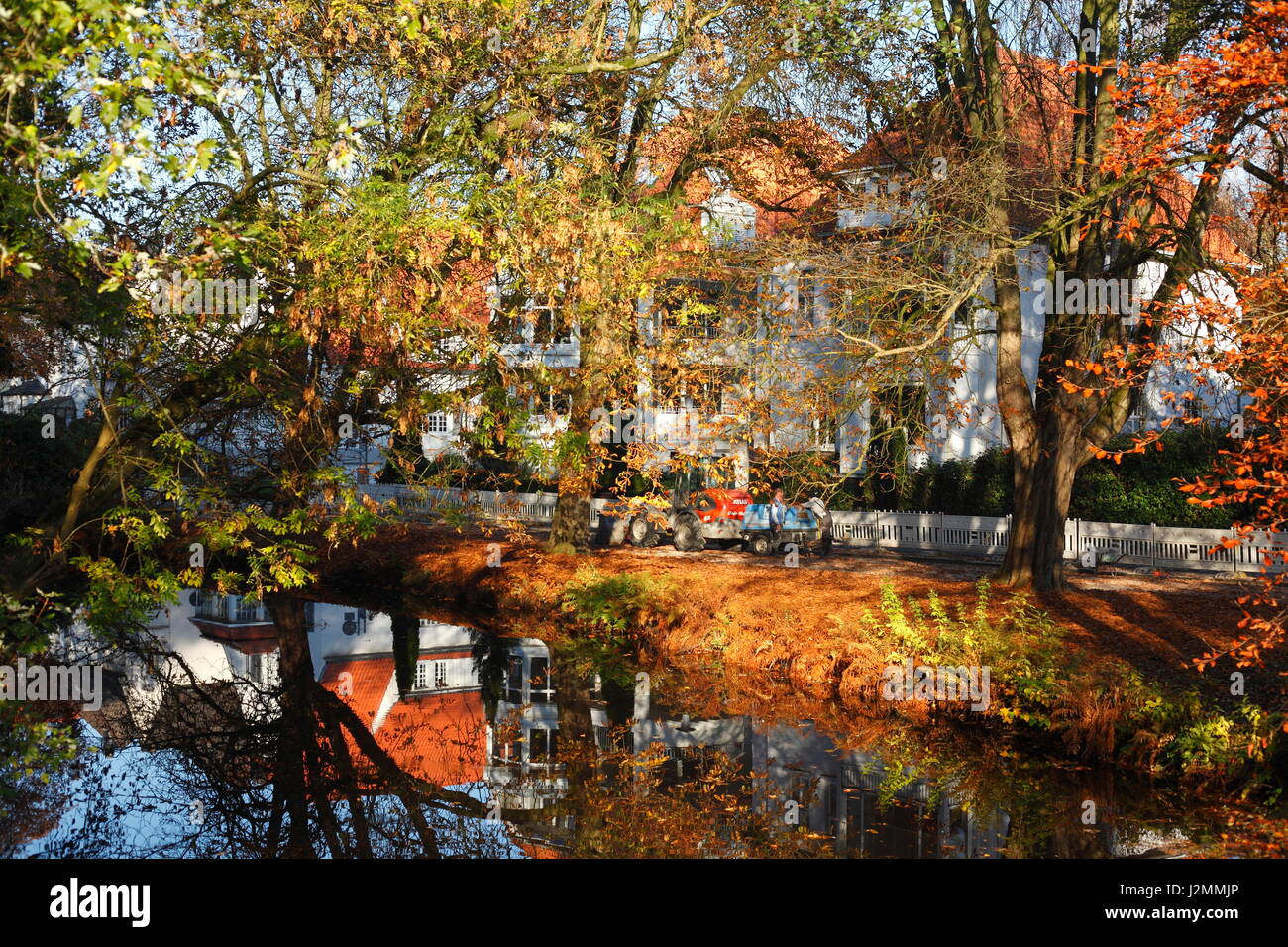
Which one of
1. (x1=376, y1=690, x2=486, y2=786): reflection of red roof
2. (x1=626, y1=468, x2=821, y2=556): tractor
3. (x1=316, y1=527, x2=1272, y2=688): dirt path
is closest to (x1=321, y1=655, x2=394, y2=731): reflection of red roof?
(x1=376, y1=690, x2=486, y2=786): reflection of red roof

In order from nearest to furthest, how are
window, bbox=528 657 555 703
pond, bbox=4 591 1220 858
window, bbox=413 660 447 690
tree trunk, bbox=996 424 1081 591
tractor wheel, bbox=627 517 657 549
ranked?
pond, bbox=4 591 1220 858
window, bbox=528 657 555 703
tree trunk, bbox=996 424 1081 591
window, bbox=413 660 447 690
tractor wheel, bbox=627 517 657 549

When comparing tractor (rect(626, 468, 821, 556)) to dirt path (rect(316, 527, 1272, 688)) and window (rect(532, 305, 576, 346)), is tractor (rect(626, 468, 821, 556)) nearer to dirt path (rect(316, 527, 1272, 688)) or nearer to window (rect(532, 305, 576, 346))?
dirt path (rect(316, 527, 1272, 688))

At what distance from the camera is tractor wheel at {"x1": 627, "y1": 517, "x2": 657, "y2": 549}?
27516 millimetres

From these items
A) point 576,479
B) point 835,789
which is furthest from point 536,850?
point 576,479

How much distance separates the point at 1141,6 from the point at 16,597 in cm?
1694

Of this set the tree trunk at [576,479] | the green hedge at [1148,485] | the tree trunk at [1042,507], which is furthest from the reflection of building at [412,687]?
the green hedge at [1148,485]

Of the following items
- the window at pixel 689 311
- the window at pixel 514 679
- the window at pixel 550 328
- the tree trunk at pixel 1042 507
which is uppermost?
the window at pixel 689 311

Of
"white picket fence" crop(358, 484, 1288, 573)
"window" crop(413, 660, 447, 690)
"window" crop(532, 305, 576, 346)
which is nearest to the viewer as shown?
"window" crop(532, 305, 576, 346)

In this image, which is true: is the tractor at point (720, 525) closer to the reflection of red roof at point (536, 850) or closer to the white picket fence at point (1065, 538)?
the white picket fence at point (1065, 538)

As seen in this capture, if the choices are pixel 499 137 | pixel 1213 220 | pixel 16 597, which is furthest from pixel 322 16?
pixel 1213 220

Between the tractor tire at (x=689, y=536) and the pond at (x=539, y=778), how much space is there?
26.5 feet

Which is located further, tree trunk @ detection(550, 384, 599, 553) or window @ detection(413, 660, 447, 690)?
window @ detection(413, 660, 447, 690)

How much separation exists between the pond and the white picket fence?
312cm

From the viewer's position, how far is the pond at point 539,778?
1042 cm
